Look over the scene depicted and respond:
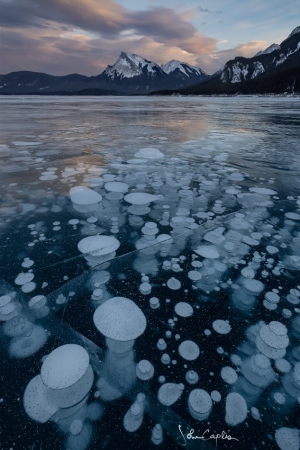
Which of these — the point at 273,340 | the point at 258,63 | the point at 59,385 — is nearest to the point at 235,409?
the point at 273,340

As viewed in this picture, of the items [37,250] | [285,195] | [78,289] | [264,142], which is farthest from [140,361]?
[264,142]

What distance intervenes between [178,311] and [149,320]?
0.18 metres

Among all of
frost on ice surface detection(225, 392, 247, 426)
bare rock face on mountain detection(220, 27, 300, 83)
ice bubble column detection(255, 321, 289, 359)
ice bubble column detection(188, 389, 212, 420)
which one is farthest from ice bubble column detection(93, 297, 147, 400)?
bare rock face on mountain detection(220, 27, 300, 83)

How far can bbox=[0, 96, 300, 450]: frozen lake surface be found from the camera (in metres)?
0.88

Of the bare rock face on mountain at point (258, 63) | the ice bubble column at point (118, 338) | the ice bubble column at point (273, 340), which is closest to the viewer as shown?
the ice bubble column at point (118, 338)

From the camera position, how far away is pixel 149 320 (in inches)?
50.1

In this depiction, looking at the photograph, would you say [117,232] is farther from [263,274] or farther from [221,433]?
[221,433]

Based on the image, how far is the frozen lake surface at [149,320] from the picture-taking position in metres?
0.88

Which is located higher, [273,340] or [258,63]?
[258,63]

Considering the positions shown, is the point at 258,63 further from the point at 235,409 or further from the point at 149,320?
the point at 235,409
